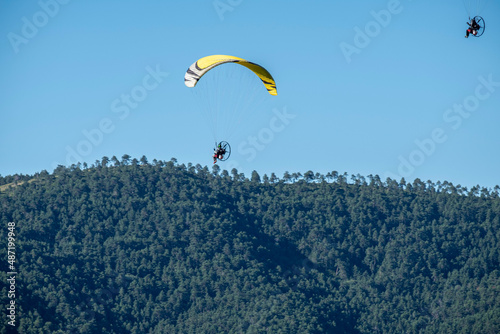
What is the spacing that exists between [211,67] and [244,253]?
93.4m

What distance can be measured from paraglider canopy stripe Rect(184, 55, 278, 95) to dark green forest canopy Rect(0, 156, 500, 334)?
6130cm

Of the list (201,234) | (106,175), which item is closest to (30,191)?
(106,175)

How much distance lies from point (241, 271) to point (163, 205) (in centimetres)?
2645

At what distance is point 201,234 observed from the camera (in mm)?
162375

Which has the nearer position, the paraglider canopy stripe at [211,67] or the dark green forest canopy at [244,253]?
the paraglider canopy stripe at [211,67]

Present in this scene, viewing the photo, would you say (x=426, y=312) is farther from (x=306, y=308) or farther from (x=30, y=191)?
(x=30, y=191)

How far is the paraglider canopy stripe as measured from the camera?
67.4 m

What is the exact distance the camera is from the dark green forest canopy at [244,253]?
13788cm

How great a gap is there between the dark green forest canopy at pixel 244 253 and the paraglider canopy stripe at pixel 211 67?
61.3m

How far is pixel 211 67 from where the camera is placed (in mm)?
67625

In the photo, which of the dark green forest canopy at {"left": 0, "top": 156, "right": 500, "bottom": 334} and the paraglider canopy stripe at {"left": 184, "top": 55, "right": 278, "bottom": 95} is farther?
the dark green forest canopy at {"left": 0, "top": 156, "right": 500, "bottom": 334}

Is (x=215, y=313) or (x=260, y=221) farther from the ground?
(x=260, y=221)

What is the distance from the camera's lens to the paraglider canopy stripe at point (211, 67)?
221 ft

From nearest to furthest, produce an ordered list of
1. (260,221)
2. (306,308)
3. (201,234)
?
(306,308) → (201,234) → (260,221)
